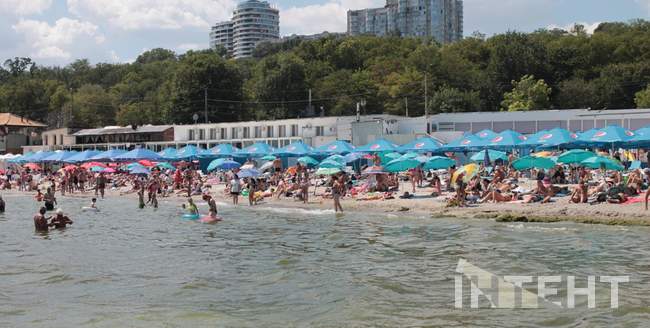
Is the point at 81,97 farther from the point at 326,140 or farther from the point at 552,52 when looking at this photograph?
the point at 552,52

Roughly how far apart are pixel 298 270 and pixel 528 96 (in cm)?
5764

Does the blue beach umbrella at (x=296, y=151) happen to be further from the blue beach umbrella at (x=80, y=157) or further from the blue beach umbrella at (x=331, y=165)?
the blue beach umbrella at (x=80, y=157)

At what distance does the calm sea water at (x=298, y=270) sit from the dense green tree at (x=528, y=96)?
153 ft

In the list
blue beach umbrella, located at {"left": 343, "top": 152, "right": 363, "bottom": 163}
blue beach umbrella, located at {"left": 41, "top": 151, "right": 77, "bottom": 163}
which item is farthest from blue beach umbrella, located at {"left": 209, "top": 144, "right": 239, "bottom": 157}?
blue beach umbrella, located at {"left": 41, "top": 151, "right": 77, "bottom": 163}

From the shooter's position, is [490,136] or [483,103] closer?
[490,136]

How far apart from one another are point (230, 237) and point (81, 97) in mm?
84247

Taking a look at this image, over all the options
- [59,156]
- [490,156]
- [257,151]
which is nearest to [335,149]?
[257,151]

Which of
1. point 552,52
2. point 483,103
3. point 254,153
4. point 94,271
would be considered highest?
point 552,52

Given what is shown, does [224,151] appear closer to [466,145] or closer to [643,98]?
[466,145]

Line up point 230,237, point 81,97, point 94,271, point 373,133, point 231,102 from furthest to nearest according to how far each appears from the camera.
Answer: point 81,97
point 231,102
point 373,133
point 230,237
point 94,271

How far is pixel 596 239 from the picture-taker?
58.9 feet

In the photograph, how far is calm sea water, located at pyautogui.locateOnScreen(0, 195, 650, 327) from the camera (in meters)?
11.2

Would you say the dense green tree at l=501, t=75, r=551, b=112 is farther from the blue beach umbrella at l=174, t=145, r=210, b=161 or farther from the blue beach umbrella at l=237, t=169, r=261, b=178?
the blue beach umbrella at l=237, t=169, r=261, b=178

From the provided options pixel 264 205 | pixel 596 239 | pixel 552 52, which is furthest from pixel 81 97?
pixel 596 239
